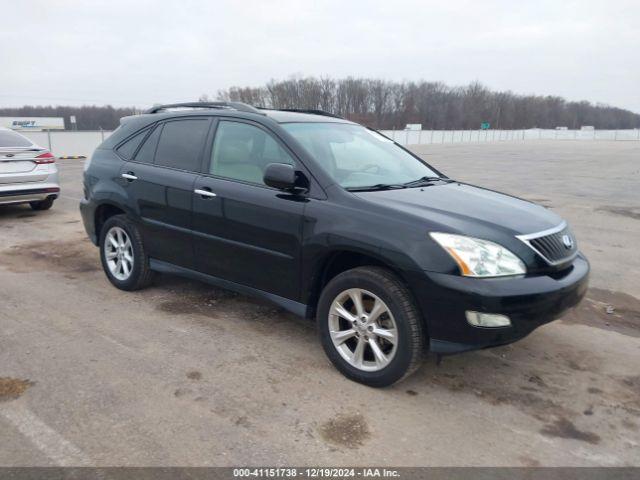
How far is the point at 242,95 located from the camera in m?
78.0

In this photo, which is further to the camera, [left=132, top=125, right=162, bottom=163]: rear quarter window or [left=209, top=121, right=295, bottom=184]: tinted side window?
[left=132, top=125, right=162, bottom=163]: rear quarter window

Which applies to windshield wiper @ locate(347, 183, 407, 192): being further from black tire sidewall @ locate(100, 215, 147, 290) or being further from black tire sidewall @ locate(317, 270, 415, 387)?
black tire sidewall @ locate(100, 215, 147, 290)

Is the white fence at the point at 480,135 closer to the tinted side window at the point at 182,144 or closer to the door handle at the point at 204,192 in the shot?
the tinted side window at the point at 182,144

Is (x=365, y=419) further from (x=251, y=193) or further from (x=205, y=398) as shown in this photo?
(x=251, y=193)

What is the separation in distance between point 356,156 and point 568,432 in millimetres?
2464

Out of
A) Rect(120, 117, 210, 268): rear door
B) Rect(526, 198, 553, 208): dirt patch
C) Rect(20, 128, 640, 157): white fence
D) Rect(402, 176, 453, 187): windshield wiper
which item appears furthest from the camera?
Rect(20, 128, 640, 157): white fence

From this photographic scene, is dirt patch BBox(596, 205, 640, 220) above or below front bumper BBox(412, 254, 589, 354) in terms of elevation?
below

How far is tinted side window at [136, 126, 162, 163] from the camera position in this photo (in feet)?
16.4

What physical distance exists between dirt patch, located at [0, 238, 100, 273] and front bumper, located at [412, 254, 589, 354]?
4.44 meters

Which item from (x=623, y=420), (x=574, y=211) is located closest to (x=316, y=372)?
(x=623, y=420)

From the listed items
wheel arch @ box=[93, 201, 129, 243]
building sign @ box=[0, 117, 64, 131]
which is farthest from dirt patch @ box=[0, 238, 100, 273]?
building sign @ box=[0, 117, 64, 131]

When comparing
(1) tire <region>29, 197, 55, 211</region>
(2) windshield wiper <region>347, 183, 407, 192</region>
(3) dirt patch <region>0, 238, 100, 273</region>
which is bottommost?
(3) dirt patch <region>0, 238, 100, 273</region>

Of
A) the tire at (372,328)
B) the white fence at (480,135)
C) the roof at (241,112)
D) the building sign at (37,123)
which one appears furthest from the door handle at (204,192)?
the building sign at (37,123)

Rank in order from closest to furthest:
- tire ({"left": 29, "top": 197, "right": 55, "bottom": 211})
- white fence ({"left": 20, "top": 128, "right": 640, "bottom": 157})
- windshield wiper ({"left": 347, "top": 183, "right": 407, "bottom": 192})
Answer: windshield wiper ({"left": 347, "top": 183, "right": 407, "bottom": 192}) < tire ({"left": 29, "top": 197, "right": 55, "bottom": 211}) < white fence ({"left": 20, "top": 128, "right": 640, "bottom": 157})
